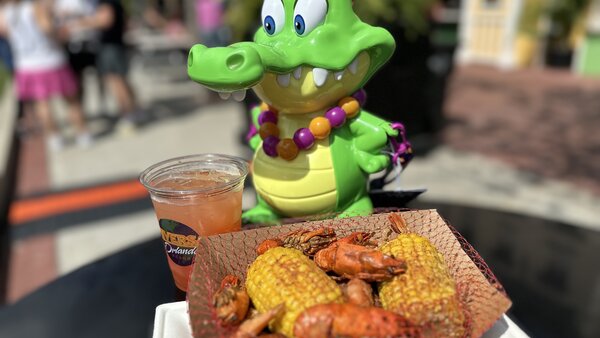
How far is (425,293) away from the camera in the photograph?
660 mm

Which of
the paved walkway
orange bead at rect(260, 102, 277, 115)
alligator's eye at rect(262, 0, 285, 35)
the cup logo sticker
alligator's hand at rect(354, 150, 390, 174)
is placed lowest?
the paved walkway

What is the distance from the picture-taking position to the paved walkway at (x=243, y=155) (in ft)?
8.49

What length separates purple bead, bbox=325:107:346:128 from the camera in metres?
0.97

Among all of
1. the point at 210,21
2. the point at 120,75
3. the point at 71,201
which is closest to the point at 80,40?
the point at 120,75

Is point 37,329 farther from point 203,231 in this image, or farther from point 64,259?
point 64,259

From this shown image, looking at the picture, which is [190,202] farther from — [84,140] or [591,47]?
[591,47]

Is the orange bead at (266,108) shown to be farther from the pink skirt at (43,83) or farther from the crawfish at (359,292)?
the pink skirt at (43,83)

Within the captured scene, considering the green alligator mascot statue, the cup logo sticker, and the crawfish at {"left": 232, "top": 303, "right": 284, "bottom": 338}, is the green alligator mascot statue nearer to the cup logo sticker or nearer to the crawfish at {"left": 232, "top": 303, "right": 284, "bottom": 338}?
the cup logo sticker

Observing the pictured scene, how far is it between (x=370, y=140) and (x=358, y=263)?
0.35 m

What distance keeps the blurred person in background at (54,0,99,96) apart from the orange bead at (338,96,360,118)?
3752 millimetres

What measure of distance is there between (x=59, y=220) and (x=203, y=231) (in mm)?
2268

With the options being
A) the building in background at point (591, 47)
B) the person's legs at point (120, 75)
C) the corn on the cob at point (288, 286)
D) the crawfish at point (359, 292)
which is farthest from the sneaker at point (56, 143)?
the building in background at point (591, 47)

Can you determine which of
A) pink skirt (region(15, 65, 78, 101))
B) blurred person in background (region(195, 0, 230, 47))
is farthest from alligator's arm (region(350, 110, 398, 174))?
blurred person in background (region(195, 0, 230, 47))

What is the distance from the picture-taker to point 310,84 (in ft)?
3.01
